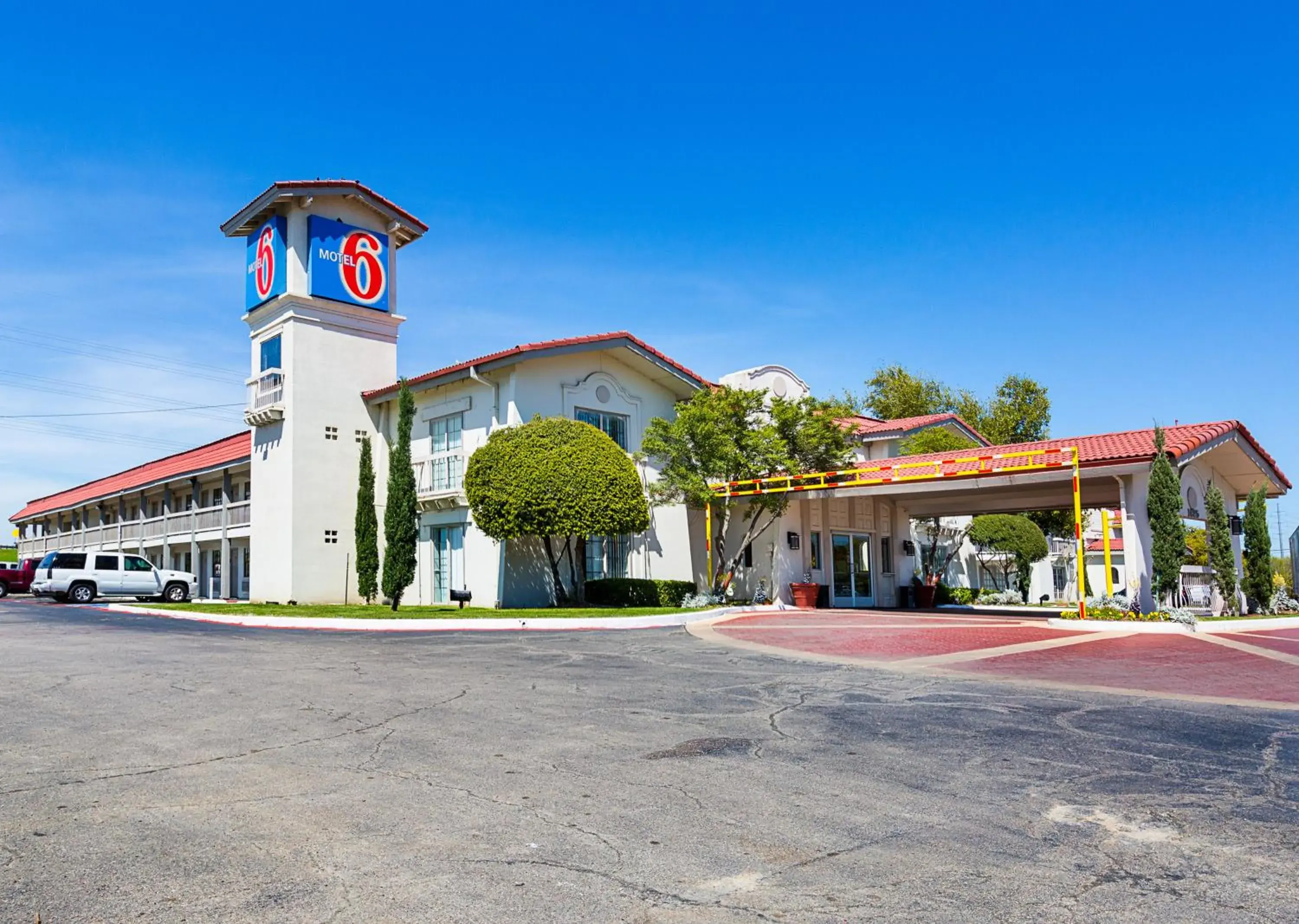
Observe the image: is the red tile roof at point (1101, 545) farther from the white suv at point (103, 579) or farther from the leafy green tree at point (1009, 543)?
the white suv at point (103, 579)

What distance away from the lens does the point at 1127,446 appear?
21625 mm

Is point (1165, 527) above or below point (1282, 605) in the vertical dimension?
above

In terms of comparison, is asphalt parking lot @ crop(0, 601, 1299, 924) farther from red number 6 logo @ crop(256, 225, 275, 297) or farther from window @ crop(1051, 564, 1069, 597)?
window @ crop(1051, 564, 1069, 597)

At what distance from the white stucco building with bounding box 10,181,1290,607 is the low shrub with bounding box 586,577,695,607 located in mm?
1339

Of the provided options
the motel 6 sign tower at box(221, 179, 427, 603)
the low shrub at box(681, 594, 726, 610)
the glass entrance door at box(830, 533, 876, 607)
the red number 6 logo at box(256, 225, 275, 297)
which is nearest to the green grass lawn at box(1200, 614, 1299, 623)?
the glass entrance door at box(830, 533, 876, 607)

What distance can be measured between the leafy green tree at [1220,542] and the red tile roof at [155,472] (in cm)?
2758

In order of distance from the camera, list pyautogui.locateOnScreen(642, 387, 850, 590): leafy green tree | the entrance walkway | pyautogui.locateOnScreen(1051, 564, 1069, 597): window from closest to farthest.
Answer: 1. the entrance walkway
2. pyautogui.locateOnScreen(642, 387, 850, 590): leafy green tree
3. pyautogui.locateOnScreen(1051, 564, 1069, 597): window

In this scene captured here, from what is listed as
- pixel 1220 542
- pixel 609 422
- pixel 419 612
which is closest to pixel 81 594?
pixel 419 612

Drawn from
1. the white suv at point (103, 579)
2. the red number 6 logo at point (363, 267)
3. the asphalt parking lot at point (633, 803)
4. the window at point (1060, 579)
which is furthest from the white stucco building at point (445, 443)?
the window at point (1060, 579)

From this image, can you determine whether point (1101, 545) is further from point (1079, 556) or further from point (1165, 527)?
point (1079, 556)

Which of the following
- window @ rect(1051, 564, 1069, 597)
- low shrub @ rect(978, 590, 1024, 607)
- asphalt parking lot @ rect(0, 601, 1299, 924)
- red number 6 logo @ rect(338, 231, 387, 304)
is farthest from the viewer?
window @ rect(1051, 564, 1069, 597)

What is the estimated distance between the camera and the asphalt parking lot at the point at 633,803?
164 inches

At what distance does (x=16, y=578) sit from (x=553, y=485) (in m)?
26.4

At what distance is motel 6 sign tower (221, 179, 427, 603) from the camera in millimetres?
28109
